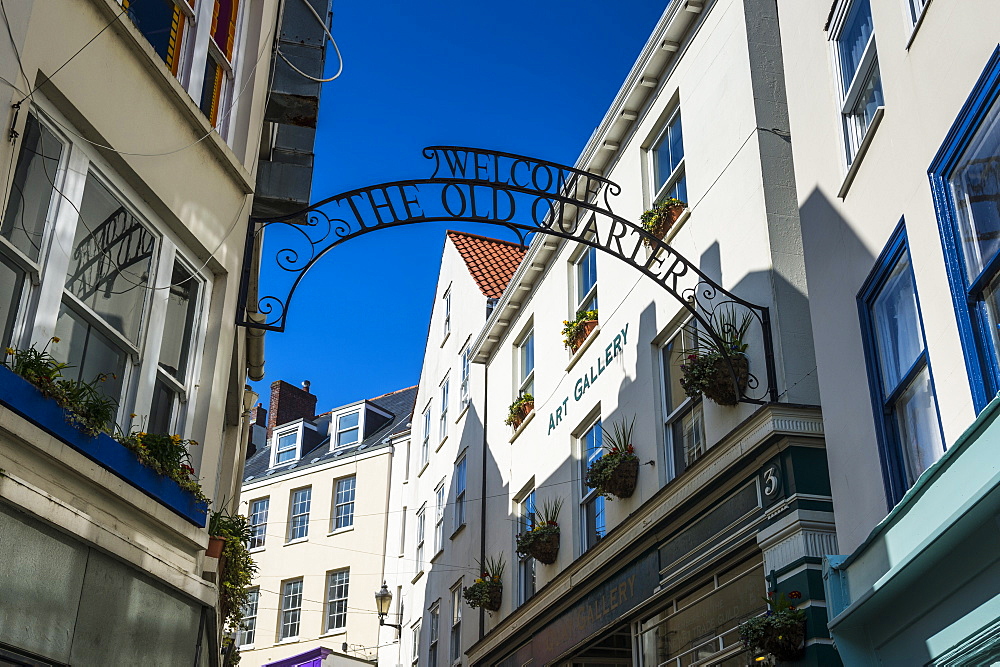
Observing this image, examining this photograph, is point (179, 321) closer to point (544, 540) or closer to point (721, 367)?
point (721, 367)

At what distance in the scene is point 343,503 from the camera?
116 feet

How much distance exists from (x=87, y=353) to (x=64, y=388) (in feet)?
2.45

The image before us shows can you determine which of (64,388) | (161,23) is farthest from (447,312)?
(64,388)

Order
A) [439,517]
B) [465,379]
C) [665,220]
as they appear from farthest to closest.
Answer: [439,517] → [465,379] → [665,220]

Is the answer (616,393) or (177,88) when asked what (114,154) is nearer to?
(177,88)

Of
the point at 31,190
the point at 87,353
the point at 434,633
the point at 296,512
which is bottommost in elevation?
the point at 87,353

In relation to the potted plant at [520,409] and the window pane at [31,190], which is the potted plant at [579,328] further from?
the window pane at [31,190]

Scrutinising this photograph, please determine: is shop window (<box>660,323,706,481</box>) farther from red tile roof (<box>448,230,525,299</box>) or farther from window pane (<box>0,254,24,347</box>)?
red tile roof (<box>448,230,525,299</box>)

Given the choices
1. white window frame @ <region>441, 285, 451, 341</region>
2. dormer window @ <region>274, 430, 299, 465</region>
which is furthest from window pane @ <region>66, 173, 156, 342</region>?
dormer window @ <region>274, 430, 299, 465</region>

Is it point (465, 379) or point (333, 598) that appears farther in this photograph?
point (333, 598)

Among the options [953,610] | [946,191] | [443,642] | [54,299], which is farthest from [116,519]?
[443,642]

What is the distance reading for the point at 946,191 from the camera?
6980 mm

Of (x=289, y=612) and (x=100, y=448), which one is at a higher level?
(x=289, y=612)

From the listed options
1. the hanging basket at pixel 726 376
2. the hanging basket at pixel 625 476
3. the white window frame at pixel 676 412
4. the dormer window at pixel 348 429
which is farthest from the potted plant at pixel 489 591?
the dormer window at pixel 348 429
